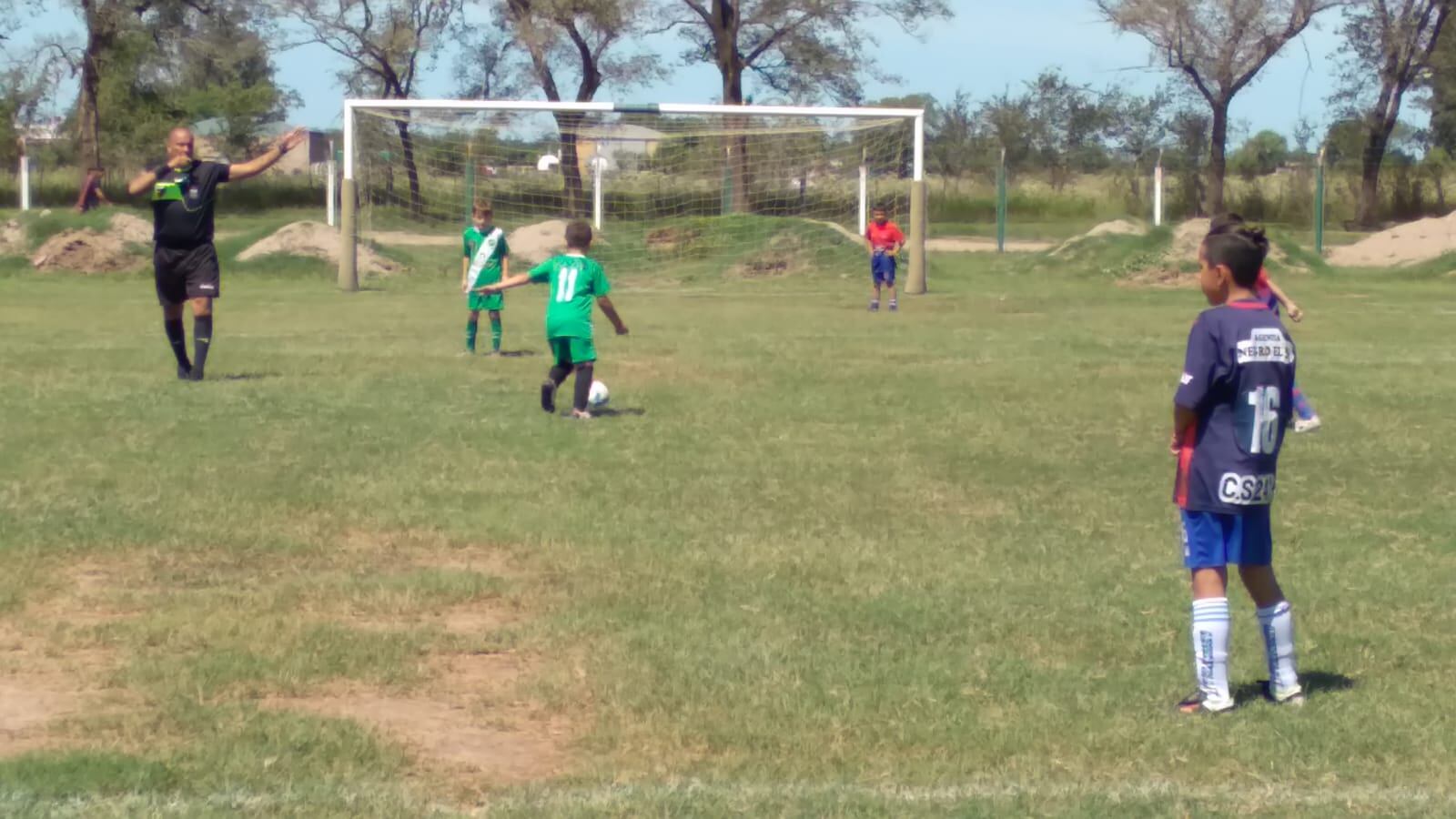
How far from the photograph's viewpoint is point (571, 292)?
11.8 m

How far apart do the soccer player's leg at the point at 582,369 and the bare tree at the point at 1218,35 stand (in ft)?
135

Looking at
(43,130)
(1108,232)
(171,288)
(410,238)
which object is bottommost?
(171,288)

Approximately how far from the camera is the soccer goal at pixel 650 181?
29.4 meters

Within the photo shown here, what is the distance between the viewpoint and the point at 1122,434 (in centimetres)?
1151

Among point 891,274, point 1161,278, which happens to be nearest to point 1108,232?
point 1161,278

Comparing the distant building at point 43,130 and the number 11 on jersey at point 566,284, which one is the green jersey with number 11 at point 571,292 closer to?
the number 11 on jersey at point 566,284

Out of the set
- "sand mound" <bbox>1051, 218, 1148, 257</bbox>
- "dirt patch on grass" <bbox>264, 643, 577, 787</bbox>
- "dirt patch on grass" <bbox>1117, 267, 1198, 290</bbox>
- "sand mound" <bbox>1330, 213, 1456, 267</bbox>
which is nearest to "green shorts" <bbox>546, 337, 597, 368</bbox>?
"dirt patch on grass" <bbox>264, 643, 577, 787</bbox>

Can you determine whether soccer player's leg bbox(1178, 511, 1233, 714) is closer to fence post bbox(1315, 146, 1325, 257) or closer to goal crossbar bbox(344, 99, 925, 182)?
goal crossbar bbox(344, 99, 925, 182)

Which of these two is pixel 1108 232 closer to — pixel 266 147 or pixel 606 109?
pixel 606 109

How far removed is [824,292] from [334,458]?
1886cm

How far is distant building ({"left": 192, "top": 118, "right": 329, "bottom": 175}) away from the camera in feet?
148

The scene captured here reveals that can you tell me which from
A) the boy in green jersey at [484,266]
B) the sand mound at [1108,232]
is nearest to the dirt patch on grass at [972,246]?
the sand mound at [1108,232]

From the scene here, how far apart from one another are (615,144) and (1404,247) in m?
15.7

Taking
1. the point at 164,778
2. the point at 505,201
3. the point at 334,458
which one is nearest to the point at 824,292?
the point at 505,201
